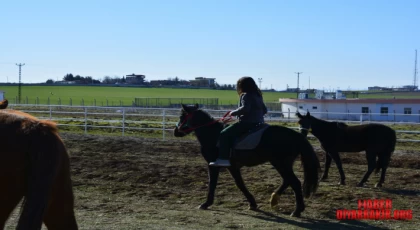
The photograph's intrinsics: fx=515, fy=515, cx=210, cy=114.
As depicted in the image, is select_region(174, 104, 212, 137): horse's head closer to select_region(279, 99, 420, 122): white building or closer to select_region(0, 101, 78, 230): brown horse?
select_region(0, 101, 78, 230): brown horse

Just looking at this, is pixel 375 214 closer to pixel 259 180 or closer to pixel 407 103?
pixel 259 180

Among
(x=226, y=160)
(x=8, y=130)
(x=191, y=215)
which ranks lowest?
(x=191, y=215)

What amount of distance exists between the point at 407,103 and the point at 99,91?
71.7m

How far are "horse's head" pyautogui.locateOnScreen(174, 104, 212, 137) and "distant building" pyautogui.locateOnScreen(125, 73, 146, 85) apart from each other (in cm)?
12564

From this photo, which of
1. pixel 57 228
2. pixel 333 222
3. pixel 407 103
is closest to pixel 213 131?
pixel 333 222

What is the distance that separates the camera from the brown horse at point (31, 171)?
324 centimetres

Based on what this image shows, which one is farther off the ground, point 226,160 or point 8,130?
point 8,130

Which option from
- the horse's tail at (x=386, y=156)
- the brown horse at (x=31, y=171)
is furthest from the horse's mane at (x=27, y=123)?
the horse's tail at (x=386, y=156)

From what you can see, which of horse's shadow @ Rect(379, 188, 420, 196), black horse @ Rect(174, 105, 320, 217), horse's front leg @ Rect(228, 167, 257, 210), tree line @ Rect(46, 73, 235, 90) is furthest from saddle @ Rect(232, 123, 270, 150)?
tree line @ Rect(46, 73, 235, 90)

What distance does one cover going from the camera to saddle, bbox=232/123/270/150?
7.97m

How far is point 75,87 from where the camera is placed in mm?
113938

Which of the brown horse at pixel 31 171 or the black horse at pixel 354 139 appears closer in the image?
the brown horse at pixel 31 171

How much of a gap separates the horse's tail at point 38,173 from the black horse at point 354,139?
800 cm

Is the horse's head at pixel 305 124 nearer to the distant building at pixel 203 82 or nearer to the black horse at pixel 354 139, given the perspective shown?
the black horse at pixel 354 139
